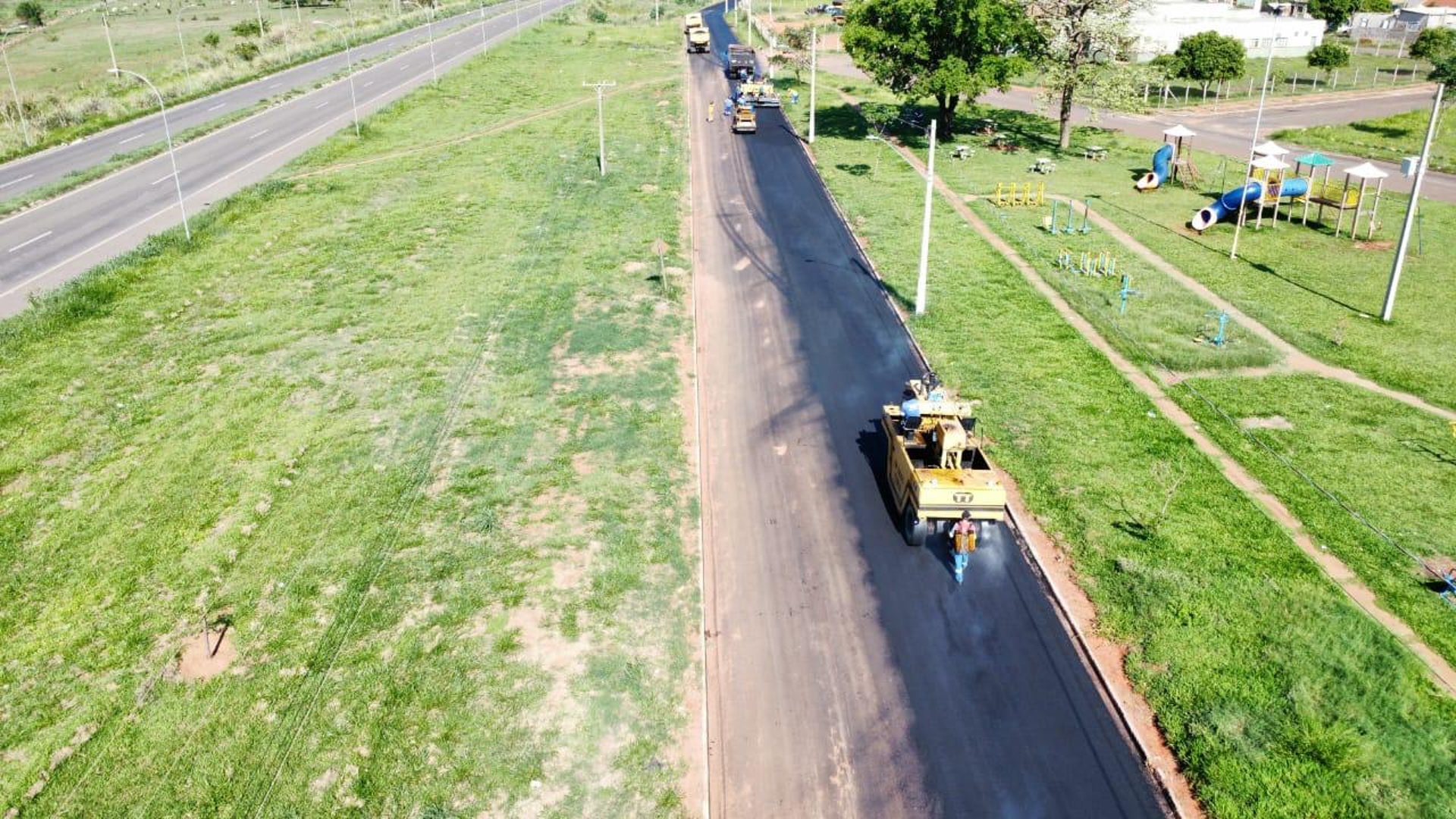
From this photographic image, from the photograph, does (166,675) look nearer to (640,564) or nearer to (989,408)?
(640,564)

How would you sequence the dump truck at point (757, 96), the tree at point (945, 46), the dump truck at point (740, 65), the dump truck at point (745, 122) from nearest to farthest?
the tree at point (945, 46) → the dump truck at point (745, 122) → the dump truck at point (757, 96) → the dump truck at point (740, 65)

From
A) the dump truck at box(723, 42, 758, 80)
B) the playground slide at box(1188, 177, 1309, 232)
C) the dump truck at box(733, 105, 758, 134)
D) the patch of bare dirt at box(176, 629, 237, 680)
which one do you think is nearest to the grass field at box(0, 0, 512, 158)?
the dump truck at box(723, 42, 758, 80)

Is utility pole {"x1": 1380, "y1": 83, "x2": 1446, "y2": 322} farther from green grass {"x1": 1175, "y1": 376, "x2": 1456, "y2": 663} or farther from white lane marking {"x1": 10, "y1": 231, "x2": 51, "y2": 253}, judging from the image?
white lane marking {"x1": 10, "y1": 231, "x2": 51, "y2": 253}

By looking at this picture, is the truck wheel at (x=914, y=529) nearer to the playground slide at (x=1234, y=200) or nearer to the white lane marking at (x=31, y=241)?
the playground slide at (x=1234, y=200)

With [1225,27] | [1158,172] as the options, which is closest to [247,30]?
[1158,172]

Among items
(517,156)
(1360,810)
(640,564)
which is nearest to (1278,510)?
(1360,810)

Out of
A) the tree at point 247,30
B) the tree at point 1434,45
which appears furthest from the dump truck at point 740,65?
the tree at point 247,30

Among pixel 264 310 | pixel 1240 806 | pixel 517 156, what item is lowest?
pixel 1240 806
